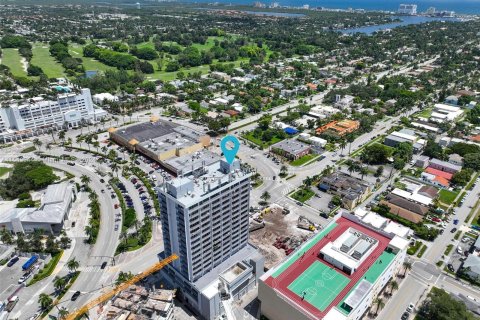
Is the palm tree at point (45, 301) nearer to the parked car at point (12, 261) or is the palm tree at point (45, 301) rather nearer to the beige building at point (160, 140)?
the parked car at point (12, 261)

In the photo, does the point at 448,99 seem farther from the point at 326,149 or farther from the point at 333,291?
the point at 333,291

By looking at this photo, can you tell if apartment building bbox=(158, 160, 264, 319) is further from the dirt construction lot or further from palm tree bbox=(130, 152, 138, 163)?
palm tree bbox=(130, 152, 138, 163)

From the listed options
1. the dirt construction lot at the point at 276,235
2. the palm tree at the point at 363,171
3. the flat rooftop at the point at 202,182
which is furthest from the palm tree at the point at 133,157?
the palm tree at the point at 363,171

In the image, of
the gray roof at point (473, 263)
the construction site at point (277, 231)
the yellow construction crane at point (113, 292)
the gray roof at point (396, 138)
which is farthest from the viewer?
the gray roof at point (396, 138)

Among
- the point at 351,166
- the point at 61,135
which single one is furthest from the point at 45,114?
the point at 351,166

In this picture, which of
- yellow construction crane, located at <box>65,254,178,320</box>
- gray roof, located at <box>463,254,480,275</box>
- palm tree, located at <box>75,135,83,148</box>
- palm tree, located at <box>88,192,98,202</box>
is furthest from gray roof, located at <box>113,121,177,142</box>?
gray roof, located at <box>463,254,480,275</box>

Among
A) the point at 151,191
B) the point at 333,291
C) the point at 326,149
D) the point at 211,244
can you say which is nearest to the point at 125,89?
the point at 151,191

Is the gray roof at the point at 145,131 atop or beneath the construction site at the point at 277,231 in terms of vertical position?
atop
